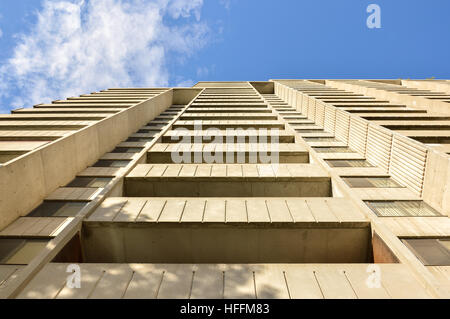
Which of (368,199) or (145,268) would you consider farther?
(368,199)

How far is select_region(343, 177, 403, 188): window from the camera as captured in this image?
13.5m

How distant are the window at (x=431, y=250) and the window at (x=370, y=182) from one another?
460 centimetres

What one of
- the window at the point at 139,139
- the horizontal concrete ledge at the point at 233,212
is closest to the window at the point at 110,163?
the window at the point at 139,139

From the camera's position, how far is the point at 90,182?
15359 millimetres

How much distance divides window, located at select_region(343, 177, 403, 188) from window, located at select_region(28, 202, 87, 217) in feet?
45.6

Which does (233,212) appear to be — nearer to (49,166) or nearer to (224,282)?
(224,282)

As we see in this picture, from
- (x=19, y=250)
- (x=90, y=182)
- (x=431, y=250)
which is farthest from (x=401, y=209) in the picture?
(x=90, y=182)

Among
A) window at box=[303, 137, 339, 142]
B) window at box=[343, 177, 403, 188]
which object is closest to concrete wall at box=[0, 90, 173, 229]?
window at box=[343, 177, 403, 188]

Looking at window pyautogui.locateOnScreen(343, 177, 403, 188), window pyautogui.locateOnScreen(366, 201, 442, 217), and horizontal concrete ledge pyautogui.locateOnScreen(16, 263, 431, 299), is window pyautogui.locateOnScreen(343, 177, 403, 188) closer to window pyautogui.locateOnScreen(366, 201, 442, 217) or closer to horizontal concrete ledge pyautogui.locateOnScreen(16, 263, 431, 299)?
window pyautogui.locateOnScreen(366, 201, 442, 217)

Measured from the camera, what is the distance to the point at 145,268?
7578mm

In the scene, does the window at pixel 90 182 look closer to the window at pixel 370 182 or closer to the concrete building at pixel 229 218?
the concrete building at pixel 229 218
